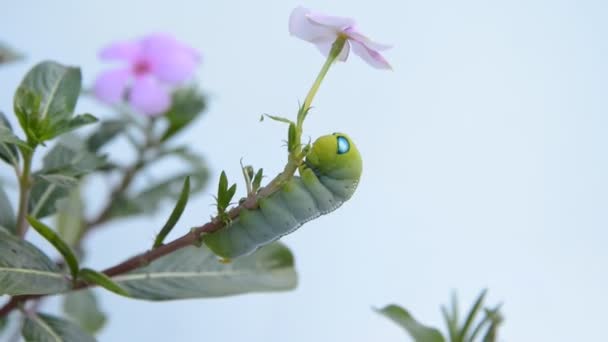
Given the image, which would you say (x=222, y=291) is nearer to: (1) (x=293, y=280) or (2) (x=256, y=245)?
(1) (x=293, y=280)

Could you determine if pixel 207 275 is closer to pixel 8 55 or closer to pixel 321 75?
pixel 321 75

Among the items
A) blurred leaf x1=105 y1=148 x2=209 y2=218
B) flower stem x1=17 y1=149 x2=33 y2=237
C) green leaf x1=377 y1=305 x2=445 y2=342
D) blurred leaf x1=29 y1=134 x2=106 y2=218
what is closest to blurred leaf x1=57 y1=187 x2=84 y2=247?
blurred leaf x1=105 y1=148 x2=209 y2=218

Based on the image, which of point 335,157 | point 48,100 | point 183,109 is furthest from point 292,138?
point 183,109

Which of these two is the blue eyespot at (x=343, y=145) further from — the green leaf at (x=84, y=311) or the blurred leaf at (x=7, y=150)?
the green leaf at (x=84, y=311)

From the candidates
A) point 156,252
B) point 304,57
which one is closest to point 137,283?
point 156,252

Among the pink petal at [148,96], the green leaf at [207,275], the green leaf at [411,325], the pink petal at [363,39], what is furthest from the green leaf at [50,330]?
the pink petal at [148,96]

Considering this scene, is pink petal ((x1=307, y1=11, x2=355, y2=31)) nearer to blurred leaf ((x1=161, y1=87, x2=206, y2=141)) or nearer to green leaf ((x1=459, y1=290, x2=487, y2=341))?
green leaf ((x1=459, y1=290, x2=487, y2=341))
